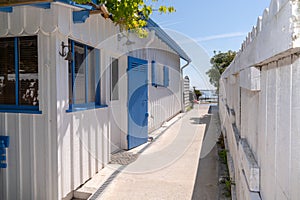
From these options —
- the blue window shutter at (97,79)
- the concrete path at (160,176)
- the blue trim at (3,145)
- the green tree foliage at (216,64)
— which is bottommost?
the concrete path at (160,176)

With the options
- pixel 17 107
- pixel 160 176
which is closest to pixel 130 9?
pixel 17 107

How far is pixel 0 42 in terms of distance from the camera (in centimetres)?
327

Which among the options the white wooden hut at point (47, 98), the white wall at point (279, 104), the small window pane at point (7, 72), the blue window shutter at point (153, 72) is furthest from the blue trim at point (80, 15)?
the blue window shutter at point (153, 72)

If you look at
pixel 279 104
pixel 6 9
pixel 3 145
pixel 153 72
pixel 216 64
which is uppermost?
pixel 216 64

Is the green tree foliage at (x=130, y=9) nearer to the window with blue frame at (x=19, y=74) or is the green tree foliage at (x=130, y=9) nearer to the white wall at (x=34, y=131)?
the white wall at (x=34, y=131)

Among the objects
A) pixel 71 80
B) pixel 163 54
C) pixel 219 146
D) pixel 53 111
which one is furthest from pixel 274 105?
pixel 163 54

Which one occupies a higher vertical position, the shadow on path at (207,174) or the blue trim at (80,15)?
the blue trim at (80,15)

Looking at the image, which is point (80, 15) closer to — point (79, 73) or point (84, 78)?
point (79, 73)

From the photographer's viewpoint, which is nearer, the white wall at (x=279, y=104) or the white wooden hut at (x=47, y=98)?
the white wall at (x=279, y=104)

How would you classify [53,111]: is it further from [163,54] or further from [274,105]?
[163,54]

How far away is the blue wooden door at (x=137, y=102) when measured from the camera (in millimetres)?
5375

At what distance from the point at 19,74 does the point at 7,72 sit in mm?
199

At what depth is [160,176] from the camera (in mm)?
4090

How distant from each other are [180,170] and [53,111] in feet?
7.66
